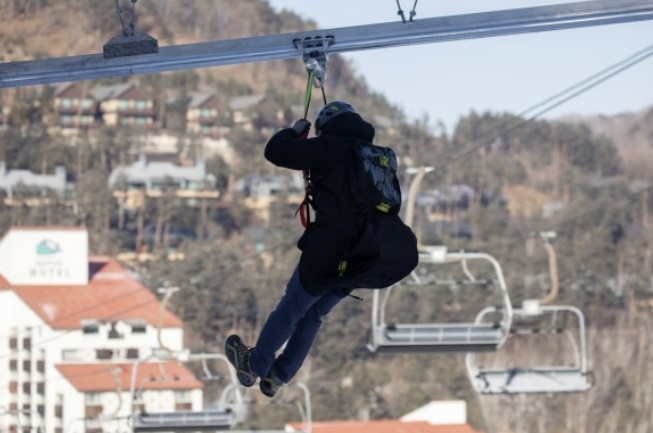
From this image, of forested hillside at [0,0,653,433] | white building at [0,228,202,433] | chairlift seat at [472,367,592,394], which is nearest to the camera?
chairlift seat at [472,367,592,394]

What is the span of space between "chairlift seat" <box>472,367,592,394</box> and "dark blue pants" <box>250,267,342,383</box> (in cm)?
568

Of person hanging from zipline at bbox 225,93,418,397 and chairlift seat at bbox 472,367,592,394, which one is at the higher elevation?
person hanging from zipline at bbox 225,93,418,397

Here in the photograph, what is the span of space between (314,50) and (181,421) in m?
6.71

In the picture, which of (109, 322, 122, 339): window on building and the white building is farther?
(109, 322, 122, 339): window on building

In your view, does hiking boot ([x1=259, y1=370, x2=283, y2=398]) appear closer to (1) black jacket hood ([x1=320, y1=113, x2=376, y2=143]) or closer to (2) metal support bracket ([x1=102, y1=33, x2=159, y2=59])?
(1) black jacket hood ([x1=320, y1=113, x2=376, y2=143])

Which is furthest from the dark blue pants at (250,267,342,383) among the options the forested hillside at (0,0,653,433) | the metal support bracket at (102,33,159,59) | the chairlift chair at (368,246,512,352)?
the forested hillside at (0,0,653,433)

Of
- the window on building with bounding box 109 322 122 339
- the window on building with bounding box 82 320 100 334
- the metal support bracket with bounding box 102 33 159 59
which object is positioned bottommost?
the window on building with bounding box 109 322 122 339

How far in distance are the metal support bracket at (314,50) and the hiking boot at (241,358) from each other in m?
1.04

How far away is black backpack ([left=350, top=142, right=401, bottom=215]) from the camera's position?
6.41 metres

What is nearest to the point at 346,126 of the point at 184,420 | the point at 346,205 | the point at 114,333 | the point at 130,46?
the point at 346,205

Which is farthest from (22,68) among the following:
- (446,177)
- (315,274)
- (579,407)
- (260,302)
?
(446,177)

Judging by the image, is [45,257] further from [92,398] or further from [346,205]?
[346,205]

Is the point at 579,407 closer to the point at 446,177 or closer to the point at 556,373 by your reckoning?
the point at 446,177

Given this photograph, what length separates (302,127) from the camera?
6449 millimetres
